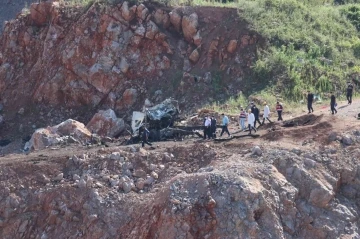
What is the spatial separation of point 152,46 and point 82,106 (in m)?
3.84

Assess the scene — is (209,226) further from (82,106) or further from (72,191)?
(82,106)

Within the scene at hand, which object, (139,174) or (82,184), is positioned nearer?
(82,184)

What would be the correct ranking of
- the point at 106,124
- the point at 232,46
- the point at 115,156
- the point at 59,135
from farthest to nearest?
the point at 232,46
the point at 106,124
the point at 59,135
the point at 115,156

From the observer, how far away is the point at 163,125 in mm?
24859

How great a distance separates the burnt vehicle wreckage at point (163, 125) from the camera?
23609 millimetres

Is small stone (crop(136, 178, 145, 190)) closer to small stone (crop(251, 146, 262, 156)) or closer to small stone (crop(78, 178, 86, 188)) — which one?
small stone (crop(78, 178, 86, 188))

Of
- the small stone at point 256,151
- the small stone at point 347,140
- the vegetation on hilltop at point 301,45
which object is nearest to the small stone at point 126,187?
the small stone at point 256,151

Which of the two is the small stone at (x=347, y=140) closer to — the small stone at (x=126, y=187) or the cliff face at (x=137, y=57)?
the small stone at (x=126, y=187)

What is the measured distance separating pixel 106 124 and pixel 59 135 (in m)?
2.94

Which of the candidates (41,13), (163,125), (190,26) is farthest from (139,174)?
(41,13)

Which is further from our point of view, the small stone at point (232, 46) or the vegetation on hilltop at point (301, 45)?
the small stone at point (232, 46)

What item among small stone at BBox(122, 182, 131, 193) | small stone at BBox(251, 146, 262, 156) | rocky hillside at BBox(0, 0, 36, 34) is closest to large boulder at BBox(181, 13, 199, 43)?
small stone at BBox(251, 146, 262, 156)

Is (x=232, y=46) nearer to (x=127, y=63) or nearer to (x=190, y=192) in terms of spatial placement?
(x=127, y=63)

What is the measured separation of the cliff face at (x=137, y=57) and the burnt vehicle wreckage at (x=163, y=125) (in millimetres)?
2943
